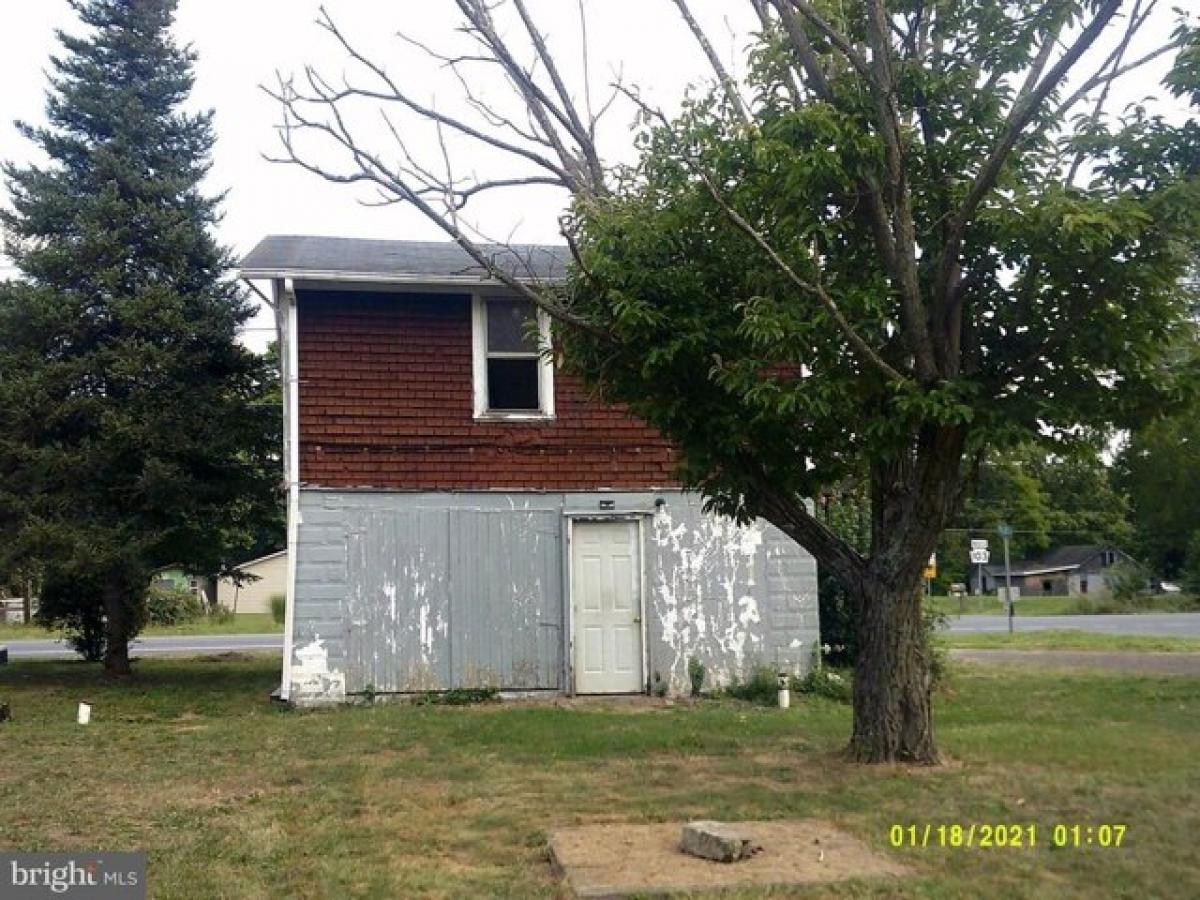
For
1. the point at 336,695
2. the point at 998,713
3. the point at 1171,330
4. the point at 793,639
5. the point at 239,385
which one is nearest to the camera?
the point at 1171,330

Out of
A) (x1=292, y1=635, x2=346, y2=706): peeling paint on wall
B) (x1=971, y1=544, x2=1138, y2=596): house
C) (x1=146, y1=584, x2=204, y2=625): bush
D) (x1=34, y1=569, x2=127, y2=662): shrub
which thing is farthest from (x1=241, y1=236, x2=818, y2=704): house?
(x1=971, y1=544, x2=1138, y2=596): house

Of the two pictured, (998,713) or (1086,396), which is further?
(998,713)

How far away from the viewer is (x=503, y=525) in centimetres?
1358

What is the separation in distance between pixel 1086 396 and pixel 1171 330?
68 cm

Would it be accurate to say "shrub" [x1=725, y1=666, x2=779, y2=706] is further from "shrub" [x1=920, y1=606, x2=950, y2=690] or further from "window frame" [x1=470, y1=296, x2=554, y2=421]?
"window frame" [x1=470, y1=296, x2=554, y2=421]

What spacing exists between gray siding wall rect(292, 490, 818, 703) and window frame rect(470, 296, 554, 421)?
90cm

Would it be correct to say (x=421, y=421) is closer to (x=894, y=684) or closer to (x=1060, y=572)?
(x=894, y=684)

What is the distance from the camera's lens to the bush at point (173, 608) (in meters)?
35.8

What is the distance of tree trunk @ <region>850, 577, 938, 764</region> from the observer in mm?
8602

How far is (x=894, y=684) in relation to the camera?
28.3 ft

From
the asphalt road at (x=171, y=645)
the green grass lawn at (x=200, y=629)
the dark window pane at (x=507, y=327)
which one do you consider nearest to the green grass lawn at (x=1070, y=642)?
the dark window pane at (x=507, y=327)

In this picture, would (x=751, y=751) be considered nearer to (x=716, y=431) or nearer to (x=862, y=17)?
(x=716, y=431)

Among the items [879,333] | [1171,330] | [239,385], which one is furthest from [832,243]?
[239,385]

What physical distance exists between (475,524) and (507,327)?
7.61 ft
